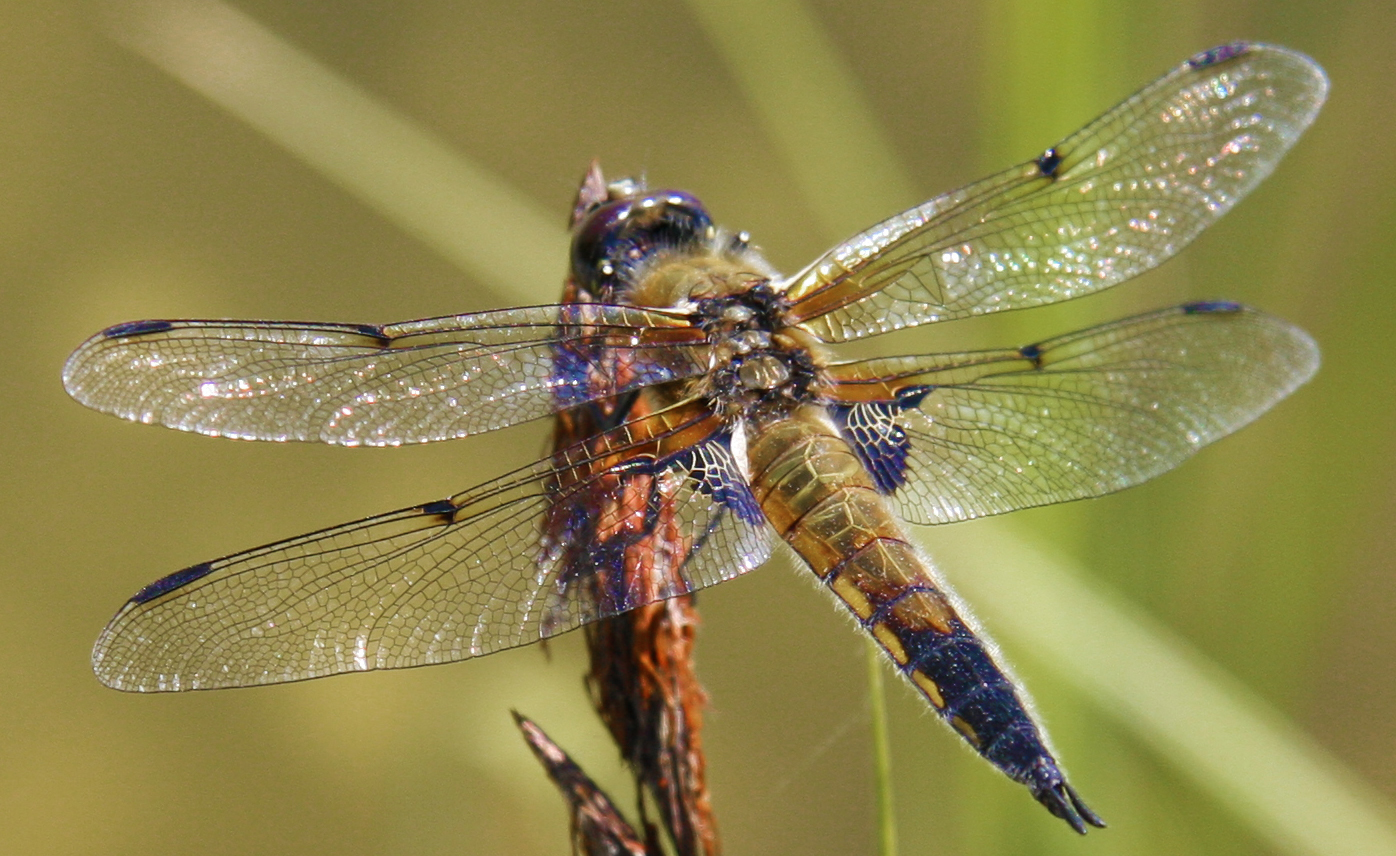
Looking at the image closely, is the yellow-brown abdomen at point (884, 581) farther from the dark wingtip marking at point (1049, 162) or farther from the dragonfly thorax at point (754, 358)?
the dark wingtip marking at point (1049, 162)

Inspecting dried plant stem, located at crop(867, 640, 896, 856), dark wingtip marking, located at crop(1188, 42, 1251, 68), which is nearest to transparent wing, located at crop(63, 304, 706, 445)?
dried plant stem, located at crop(867, 640, 896, 856)

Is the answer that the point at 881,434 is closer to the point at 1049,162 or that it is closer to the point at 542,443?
the point at 1049,162

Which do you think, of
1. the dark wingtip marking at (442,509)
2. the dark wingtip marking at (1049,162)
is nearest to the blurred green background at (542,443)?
the dark wingtip marking at (1049,162)

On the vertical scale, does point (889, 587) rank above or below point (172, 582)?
below

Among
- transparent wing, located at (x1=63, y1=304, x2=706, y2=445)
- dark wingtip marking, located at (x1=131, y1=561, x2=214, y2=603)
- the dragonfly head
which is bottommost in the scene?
dark wingtip marking, located at (x1=131, y1=561, x2=214, y2=603)

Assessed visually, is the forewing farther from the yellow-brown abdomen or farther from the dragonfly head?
the dragonfly head

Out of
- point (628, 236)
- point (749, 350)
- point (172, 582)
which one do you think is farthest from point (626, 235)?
point (172, 582)

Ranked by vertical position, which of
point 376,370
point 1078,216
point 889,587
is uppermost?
point 376,370
